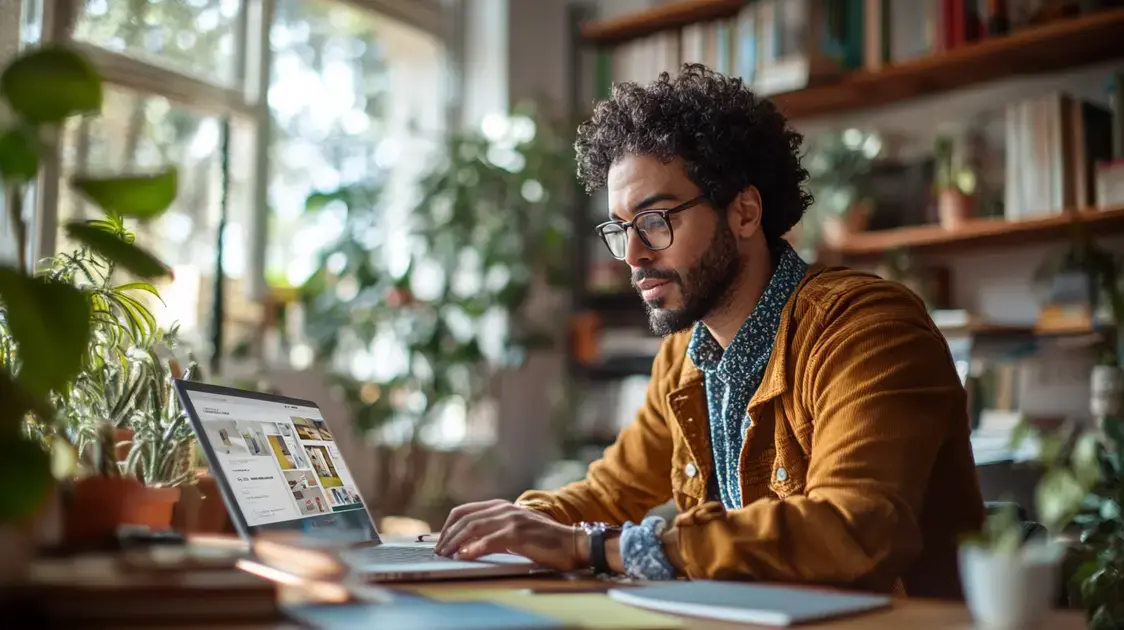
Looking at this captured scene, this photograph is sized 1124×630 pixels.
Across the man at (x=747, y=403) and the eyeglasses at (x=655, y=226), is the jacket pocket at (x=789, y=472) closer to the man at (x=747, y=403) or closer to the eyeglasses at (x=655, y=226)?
the man at (x=747, y=403)

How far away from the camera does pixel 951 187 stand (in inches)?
111

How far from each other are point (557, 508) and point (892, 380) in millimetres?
574

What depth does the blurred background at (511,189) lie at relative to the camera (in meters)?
2.66

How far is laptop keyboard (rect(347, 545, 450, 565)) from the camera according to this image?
3.86 feet

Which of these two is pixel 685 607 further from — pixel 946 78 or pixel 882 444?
pixel 946 78

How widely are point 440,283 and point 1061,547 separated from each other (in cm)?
280

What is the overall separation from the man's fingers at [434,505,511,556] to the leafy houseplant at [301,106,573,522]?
1901mm

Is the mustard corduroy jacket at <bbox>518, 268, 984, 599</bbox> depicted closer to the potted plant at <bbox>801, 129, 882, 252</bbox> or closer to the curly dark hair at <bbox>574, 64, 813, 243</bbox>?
the curly dark hair at <bbox>574, 64, 813, 243</bbox>

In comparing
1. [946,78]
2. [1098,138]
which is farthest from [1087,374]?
[946,78]

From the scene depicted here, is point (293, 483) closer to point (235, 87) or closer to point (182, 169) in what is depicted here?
point (182, 169)

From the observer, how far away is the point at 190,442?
1.28 metres

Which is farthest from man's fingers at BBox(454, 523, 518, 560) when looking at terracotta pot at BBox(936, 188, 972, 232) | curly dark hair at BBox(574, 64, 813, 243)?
terracotta pot at BBox(936, 188, 972, 232)

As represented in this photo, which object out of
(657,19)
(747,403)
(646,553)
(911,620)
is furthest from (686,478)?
(657,19)

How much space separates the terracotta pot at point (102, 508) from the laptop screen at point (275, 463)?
3.9 inches
